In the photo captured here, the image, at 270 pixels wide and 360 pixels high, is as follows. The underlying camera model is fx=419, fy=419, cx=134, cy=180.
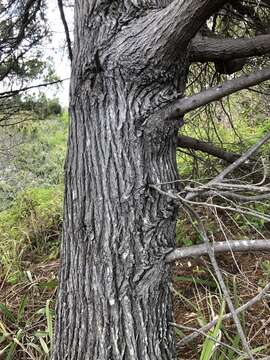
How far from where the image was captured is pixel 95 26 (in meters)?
1.84

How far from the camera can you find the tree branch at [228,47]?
204 cm

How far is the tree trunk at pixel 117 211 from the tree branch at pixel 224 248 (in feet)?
0.15

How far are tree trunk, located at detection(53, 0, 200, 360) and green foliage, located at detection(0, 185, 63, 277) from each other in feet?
5.64

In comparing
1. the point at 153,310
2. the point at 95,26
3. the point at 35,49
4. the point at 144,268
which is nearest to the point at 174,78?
the point at 95,26

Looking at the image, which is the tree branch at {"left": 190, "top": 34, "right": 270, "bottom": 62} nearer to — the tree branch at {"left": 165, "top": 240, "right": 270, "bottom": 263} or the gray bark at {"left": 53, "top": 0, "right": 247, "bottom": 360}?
the gray bark at {"left": 53, "top": 0, "right": 247, "bottom": 360}

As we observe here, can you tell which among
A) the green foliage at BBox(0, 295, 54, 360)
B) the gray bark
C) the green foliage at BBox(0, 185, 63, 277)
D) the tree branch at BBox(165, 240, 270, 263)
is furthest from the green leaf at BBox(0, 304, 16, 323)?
the tree branch at BBox(165, 240, 270, 263)

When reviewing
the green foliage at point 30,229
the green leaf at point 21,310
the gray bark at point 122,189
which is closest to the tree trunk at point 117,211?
the gray bark at point 122,189

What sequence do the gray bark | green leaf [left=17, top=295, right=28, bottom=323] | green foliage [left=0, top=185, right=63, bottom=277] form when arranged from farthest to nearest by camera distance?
green foliage [left=0, top=185, right=63, bottom=277] → green leaf [left=17, top=295, right=28, bottom=323] → the gray bark

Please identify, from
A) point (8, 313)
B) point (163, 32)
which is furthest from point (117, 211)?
point (8, 313)

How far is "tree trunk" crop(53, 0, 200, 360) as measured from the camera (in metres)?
1.67

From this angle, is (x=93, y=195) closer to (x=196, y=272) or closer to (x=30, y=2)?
(x=196, y=272)

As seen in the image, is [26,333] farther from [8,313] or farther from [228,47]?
[228,47]

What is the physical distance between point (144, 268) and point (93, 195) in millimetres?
366

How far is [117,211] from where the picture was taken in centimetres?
171
